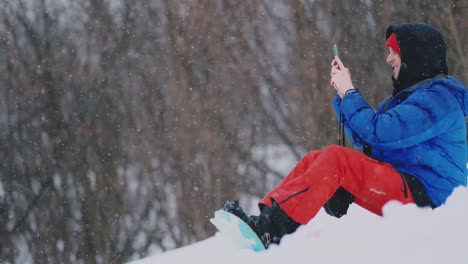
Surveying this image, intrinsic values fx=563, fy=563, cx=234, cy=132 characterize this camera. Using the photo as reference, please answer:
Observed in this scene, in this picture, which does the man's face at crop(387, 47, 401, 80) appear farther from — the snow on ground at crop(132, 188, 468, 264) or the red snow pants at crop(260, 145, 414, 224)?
the snow on ground at crop(132, 188, 468, 264)

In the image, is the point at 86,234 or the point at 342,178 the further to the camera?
the point at 86,234

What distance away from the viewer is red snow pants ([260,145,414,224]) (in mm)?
2078

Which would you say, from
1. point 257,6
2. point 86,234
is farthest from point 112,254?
point 257,6

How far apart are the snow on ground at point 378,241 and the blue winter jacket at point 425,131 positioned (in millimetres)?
107

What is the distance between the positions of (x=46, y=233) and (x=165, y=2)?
2.73m

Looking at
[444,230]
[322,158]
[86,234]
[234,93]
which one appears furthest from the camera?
[86,234]

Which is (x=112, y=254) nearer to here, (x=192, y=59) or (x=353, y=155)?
(x=192, y=59)

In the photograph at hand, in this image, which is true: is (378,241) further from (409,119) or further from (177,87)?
(177,87)

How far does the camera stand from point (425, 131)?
2203 mm

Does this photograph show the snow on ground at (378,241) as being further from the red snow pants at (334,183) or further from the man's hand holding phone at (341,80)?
the man's hand holding phone at (341,80)

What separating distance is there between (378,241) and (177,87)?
390cm

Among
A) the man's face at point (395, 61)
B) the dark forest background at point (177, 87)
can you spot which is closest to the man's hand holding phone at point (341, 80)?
the man's face at point (395, 61)

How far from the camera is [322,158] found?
7.07ft

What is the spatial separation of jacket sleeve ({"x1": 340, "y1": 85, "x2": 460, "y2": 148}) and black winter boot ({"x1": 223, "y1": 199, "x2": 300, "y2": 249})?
18.5 inches
